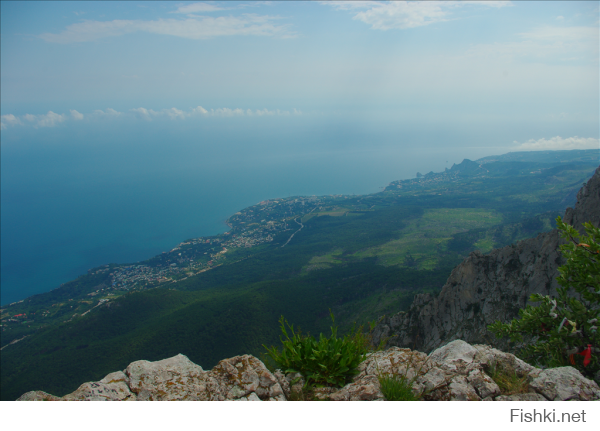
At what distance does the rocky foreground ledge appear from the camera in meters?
3.37

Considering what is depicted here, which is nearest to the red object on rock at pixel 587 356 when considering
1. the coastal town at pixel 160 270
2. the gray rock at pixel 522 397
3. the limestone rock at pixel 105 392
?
the gray rock at pixel 522 397

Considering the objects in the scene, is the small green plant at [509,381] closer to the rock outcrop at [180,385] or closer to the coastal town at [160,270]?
the rock outcrop at [180,385]

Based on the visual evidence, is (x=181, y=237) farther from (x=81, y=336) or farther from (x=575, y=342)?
(x=575, y=342)

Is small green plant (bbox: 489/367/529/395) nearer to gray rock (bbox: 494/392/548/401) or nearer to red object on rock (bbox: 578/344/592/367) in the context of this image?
gray rock (bbox: 494/392/548/401)

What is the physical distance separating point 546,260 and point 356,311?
30966 millimetres

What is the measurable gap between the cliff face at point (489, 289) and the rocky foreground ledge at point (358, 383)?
1664 centimetres

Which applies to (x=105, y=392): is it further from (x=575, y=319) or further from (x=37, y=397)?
(x=575, y=319)

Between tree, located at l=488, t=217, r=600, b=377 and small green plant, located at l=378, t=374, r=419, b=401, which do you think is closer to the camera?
small green plant, located at l=378, t=374, r=419, b=401

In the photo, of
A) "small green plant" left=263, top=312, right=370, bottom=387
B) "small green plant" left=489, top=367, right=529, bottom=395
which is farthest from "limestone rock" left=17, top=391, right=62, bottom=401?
"small green plant" left=489, top=367, right=529, bottom=395

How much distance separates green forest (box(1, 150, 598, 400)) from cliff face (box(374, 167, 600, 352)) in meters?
13.7

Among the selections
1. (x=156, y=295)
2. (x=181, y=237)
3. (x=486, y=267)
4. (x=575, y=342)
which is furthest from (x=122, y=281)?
(x=575, y=342)

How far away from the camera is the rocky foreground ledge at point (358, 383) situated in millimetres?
3365

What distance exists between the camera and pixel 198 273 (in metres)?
86.6

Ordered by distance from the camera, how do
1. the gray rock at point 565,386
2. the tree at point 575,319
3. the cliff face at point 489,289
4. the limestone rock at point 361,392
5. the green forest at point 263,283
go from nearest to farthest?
1. the gray rock at point 565,386
2. the limestone rock at point 361,392
3. the tree at point 575,319
4. the cliff face at point 489,289
5. the green forest at point 263,283
